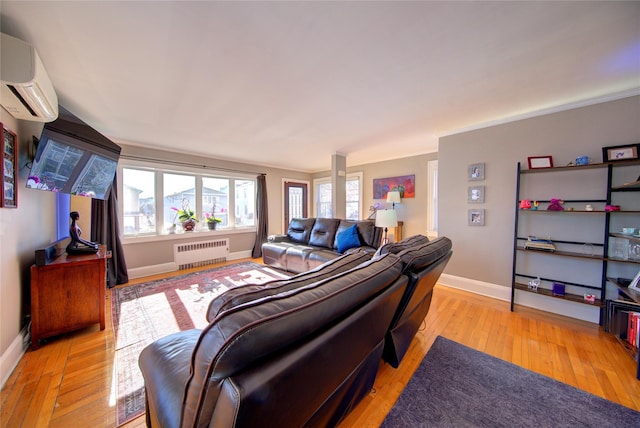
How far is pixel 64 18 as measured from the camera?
49.8 inches

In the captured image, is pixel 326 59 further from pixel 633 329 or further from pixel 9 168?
pixel 633 329

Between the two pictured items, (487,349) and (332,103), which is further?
(332,103)

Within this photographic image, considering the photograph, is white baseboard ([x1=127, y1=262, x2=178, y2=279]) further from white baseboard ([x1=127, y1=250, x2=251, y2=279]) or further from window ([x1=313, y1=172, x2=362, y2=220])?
window ([x1=313, y1=172, x2=362, y2=220])

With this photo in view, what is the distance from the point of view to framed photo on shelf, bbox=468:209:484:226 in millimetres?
2959

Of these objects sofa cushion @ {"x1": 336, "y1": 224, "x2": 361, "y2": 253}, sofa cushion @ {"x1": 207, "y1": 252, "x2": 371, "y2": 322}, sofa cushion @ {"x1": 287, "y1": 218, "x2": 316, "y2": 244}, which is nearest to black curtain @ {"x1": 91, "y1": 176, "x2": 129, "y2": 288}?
sofa cushion @ {"x1": 287, "y1": 218, "x2": 316, "y2": 244}

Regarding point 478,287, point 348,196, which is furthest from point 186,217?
point 478,287

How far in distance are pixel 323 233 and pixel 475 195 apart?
232 centimetres

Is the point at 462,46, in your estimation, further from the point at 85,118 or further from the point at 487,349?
the point at 85,118

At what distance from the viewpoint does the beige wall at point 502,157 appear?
2.21 m

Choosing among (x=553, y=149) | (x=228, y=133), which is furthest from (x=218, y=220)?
(x=553, y=149)

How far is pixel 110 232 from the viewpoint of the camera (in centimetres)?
328

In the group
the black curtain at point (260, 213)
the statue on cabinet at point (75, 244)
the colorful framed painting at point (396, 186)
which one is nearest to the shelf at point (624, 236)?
the colorful framed painting at point (396, 186)

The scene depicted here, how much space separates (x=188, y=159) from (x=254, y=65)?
320 centimetres

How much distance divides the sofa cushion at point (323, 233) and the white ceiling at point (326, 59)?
1742 mm
